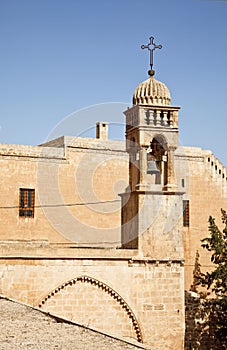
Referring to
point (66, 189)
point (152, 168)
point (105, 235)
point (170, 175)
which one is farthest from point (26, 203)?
point (170, 175)

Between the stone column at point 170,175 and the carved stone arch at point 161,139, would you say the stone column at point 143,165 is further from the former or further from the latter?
the stone column at point 170,175

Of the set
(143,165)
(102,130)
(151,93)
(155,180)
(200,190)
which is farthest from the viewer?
(102,130)

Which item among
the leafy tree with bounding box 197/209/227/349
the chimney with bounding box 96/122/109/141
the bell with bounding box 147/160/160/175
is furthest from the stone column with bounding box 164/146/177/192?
the chimney with bounding box 96/122/109/141

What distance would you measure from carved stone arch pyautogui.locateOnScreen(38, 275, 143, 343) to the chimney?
937 centimetres

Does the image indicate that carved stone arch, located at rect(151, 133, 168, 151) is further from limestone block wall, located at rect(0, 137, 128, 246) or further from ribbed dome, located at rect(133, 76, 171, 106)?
limestone block wall, located at rect(0, 137, 128, 246)

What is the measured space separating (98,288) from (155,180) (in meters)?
3.51

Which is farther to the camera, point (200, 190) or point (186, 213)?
point (200, 190)

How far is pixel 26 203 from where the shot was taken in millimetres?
19562

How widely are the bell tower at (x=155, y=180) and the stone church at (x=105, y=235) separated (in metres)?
0.03

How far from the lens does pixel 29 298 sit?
13141 mm

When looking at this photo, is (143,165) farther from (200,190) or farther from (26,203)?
(200,190)

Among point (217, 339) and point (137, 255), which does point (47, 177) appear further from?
point (217, 339)

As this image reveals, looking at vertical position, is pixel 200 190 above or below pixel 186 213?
above

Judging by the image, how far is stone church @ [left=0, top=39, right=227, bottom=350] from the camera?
44.1 feet
